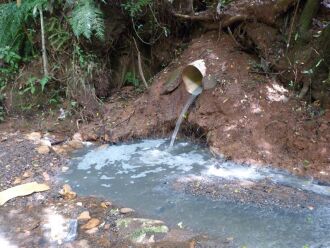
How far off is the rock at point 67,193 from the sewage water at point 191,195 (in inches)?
4.9

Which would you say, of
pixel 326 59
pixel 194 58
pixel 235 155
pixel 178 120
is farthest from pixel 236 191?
pixel 194 58

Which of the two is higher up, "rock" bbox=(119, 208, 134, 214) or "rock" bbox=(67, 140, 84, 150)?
"rock" bbox=(67, 140, 84, 150)

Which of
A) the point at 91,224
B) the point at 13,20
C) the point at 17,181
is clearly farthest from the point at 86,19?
the point at 91,224

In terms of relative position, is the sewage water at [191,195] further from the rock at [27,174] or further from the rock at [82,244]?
the rock at [82,244]

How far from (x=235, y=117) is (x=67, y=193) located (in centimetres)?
242

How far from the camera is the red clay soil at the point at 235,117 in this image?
4828 millimetres

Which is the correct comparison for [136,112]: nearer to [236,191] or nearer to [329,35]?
[236,191]

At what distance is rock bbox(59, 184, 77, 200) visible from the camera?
4.31 m

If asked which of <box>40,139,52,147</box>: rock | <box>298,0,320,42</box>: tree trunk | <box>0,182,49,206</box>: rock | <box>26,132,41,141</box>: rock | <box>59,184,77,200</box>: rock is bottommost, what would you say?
<box>59,184,77,200</box>: rock

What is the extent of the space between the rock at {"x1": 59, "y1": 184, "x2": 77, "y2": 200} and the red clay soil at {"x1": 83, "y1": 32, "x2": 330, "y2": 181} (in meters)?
1.48

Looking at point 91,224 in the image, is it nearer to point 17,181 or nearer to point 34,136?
point 17,181

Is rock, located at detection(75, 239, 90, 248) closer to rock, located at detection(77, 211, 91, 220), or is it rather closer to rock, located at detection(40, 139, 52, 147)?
rock, located at detection(77, 211, 91, 220)

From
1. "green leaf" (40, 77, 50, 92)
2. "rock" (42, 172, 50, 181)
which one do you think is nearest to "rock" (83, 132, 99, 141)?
"green leaf" (40, 77, 50, 92)

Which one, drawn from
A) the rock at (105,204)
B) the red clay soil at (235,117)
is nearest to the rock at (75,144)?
the red clay soil at (235,117)
